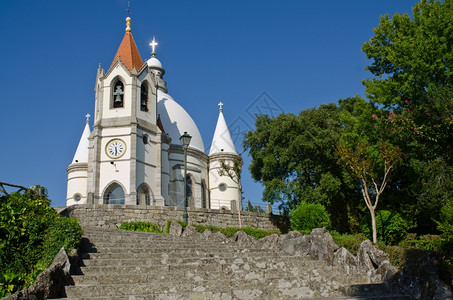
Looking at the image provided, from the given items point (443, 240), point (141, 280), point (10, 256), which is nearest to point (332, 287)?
point (141, 280)

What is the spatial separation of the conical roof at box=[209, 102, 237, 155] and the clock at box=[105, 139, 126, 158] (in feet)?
36.7

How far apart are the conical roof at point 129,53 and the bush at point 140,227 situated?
16.0m

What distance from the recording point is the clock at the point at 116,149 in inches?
1194

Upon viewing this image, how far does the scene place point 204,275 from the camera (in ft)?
29.8

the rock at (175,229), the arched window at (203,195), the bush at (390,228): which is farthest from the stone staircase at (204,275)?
the arched window at (203,195)

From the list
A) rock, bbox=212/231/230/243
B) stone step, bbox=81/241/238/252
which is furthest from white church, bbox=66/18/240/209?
stone step, bbox=81/241/238/252

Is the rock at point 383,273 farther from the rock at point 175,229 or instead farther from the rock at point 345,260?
the rock at point 175,229

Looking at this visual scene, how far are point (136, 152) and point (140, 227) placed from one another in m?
10.6

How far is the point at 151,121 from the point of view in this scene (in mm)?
32875

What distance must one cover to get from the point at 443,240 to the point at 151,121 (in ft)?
73.6

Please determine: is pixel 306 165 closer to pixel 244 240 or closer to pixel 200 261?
pixel 244 240

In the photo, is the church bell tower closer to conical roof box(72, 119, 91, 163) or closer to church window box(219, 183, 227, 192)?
conical roof box(72, 119, 91, 163)

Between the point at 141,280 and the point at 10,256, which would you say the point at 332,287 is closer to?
the point at 141,280

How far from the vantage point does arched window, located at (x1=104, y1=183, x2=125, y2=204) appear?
96.7 ft
